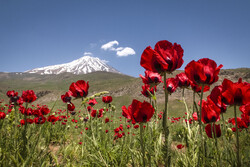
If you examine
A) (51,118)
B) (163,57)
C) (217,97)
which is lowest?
(51,118)

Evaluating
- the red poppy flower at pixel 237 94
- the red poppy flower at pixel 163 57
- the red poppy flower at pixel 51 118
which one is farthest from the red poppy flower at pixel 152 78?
the red poppy flower at pixel 51 118

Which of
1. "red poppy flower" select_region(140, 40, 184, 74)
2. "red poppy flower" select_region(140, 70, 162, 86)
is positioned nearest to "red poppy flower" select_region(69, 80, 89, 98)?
"red poppy flower" select_region(140, 70, 162, 86)

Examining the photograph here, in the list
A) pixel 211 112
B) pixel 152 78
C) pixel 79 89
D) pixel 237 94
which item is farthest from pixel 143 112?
pixel 79 89

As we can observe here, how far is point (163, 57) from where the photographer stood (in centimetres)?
93

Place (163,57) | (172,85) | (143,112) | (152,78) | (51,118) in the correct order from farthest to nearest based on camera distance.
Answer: (51,118)
(172,85)
(152,78)
(143,112)
(163,57)

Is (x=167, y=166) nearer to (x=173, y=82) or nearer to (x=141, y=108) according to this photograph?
(x=141, y=108)

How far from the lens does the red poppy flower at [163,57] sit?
2.98ft

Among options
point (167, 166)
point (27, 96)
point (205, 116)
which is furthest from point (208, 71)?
point (27, 96)

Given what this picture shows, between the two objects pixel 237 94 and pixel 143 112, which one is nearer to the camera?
pixel 237 94

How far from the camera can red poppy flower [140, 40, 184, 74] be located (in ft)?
2.98

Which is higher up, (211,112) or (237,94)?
(237,94)

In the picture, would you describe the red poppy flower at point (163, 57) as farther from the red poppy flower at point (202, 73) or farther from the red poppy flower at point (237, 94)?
the red poppy flower at point (237, 94)

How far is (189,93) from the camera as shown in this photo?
22.5 m

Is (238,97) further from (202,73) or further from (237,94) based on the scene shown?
(202,73)
